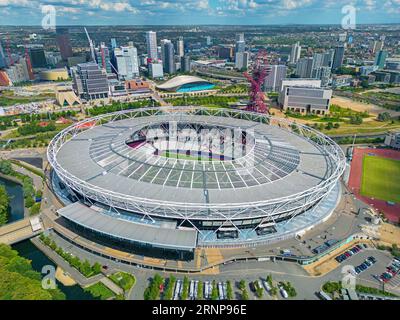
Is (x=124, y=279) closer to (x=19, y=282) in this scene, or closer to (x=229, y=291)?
(x=19, y=282)

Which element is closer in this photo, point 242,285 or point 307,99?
point 242,285

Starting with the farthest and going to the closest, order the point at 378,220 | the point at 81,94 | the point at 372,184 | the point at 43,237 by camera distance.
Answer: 1. the point at 81,94
2. the point at 372,184
3. the point at 378,220
4. the point at 43,237

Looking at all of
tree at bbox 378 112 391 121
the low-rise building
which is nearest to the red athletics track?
tree at bbox 378 112 391 121

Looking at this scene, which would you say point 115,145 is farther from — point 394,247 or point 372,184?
point 372,184

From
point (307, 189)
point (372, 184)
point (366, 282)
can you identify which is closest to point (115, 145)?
point (307, 189)

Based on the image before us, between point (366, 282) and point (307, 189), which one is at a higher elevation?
point (307, 189)

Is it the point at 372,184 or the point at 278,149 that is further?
the point at 372,184

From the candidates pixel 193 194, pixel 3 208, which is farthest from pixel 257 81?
pixel 3 208
